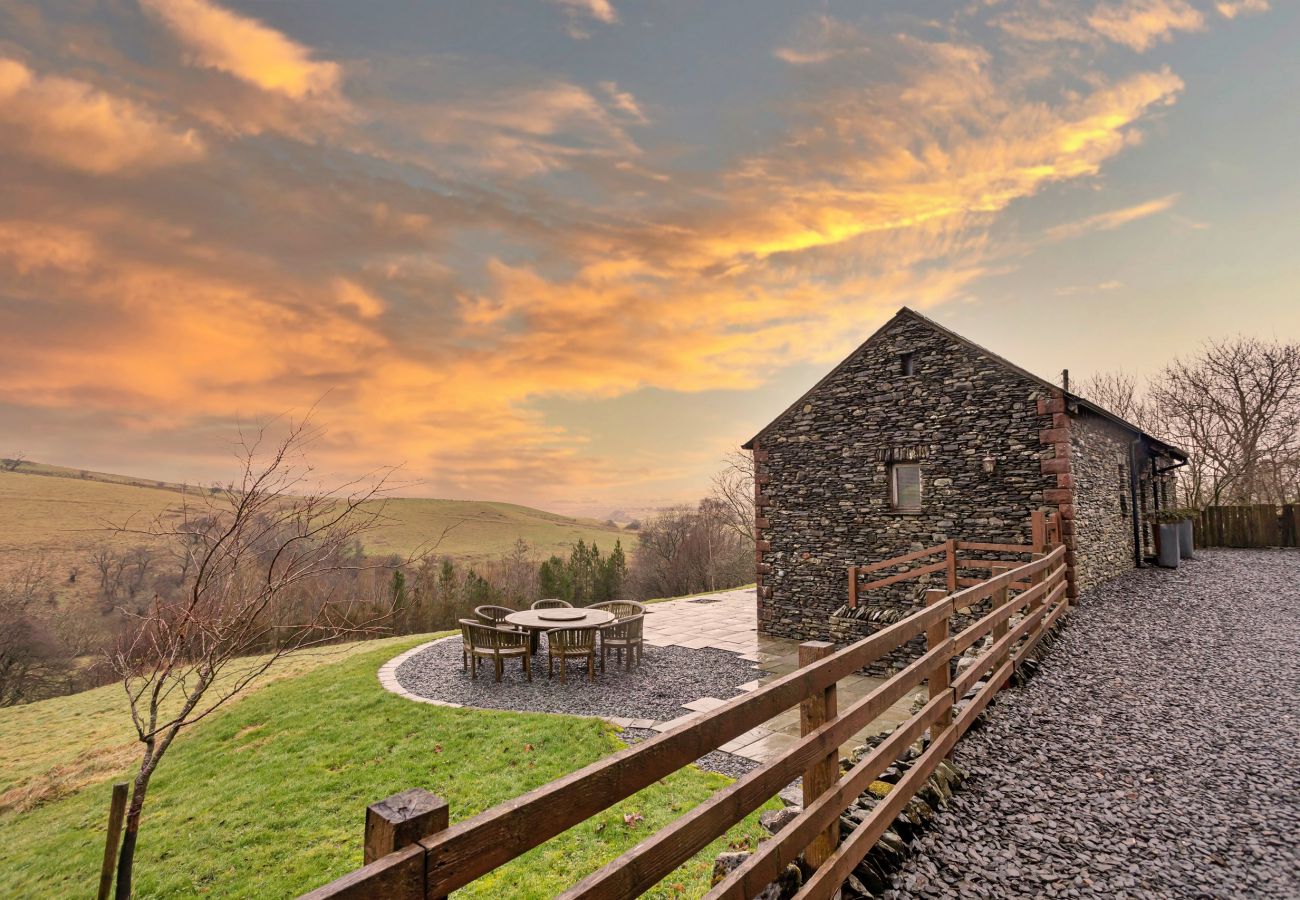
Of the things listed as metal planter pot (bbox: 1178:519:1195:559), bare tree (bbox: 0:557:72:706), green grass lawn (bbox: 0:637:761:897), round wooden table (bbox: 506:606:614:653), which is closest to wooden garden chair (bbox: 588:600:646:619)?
round wooden table (bbox: 506:606:614:653)

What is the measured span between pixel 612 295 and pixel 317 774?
42.1 feet

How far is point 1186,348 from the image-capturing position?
2647 cm

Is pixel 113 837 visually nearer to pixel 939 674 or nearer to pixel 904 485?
pixel 939 674

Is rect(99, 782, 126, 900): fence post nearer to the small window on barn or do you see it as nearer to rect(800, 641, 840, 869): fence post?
rect(800, 641, 840, 869): fence post

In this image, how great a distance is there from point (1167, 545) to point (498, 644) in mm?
17237

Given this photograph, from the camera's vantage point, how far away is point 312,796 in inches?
278

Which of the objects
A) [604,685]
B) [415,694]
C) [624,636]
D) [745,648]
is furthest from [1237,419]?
[415,694]

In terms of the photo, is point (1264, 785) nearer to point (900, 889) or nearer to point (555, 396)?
point (900, 889)

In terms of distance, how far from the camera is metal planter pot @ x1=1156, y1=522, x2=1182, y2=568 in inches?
571

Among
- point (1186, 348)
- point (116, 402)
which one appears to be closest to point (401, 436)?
point (116, 402)

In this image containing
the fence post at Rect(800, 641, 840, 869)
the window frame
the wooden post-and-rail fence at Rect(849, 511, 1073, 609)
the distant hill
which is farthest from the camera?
the distant hill

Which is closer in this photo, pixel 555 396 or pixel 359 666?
pixel 359 666

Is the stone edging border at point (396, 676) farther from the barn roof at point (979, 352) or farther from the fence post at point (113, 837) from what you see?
the barn roof at point (979, 352)

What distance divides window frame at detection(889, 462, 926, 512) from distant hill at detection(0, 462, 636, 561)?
2420 centimetres
